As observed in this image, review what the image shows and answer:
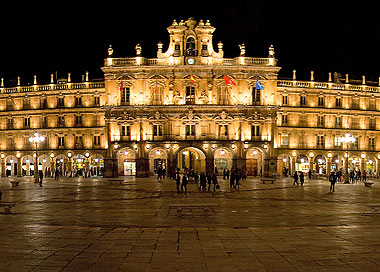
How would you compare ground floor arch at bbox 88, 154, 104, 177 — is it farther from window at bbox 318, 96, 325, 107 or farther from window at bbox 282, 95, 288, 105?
window at bbox 318, 96, 325, 107

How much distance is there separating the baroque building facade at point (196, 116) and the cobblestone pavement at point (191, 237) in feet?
118

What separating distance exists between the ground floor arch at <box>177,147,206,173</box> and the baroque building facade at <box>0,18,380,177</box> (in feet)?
0.51

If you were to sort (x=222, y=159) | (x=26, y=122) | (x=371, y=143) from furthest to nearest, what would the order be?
(x=26, y=122) < (x=371, y=143) < (x=222, y=159)

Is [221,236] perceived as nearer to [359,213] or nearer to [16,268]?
[16,268]

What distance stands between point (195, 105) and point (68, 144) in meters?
22.8

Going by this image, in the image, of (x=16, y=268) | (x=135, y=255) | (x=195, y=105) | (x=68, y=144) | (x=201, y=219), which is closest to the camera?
(x=16, y=268)

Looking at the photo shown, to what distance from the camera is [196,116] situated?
2383 inches

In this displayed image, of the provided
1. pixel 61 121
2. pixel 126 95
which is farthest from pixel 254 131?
pixel 61 121

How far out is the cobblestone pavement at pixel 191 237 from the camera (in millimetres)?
11273

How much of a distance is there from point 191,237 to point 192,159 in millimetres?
50454

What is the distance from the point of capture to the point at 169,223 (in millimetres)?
18156

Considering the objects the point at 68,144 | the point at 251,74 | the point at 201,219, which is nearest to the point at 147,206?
the point at 201,219

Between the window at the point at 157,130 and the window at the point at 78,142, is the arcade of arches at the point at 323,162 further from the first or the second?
the window at the point at 78,142

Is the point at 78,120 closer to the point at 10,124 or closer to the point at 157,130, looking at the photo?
the point at 10,124
